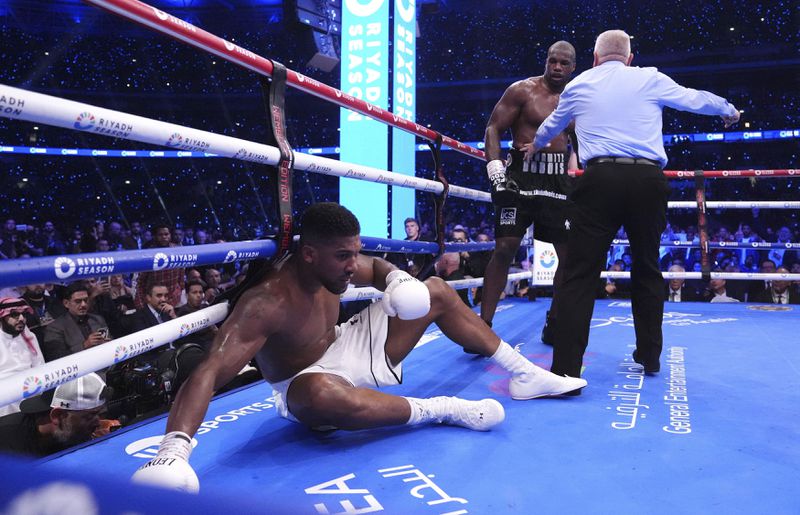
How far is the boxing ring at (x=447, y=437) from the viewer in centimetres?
104

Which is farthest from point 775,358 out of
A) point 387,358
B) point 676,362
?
point 387,358

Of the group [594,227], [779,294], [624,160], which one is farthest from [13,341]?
[779,294]

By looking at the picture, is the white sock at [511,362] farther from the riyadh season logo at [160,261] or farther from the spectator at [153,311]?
the spectator at [153,311]

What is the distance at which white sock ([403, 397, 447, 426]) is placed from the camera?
4.72 ft

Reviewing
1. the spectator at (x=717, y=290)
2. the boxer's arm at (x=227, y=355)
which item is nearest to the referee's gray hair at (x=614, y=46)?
the boxer's arm at (x=227, y=355)

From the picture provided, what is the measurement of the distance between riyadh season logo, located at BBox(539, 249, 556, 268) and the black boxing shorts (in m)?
1.22

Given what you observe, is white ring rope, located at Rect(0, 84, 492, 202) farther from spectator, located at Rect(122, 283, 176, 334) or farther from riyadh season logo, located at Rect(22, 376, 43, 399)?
spectator, located at Rect(122, 283, 176, 334)

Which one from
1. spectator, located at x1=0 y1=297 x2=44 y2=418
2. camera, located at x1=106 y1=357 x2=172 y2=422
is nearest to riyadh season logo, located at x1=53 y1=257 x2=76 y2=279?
camera, located at x1=106 y1=357 x2=172 y2=422

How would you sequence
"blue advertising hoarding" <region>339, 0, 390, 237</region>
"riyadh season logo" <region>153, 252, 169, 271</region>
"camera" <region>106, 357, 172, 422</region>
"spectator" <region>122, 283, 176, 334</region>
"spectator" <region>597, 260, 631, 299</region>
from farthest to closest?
"blue advertising hoarding" <region>339, 0, 390, 237</region>, "spectator" <region>597, 260, 631, 299</region>, "spectator" <region>122, 283, 176, 334</region>, "camera" <region>106, 357, 172, 422</region>, "riyadh season logo" <region>153, 252, 169, 271</region>

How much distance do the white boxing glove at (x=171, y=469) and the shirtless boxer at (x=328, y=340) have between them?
0.36ft

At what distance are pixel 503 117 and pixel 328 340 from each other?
1.35 m

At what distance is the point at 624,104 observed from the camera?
186cm

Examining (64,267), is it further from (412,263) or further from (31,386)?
(412,263)

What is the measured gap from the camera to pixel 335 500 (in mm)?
Answer: 1059
